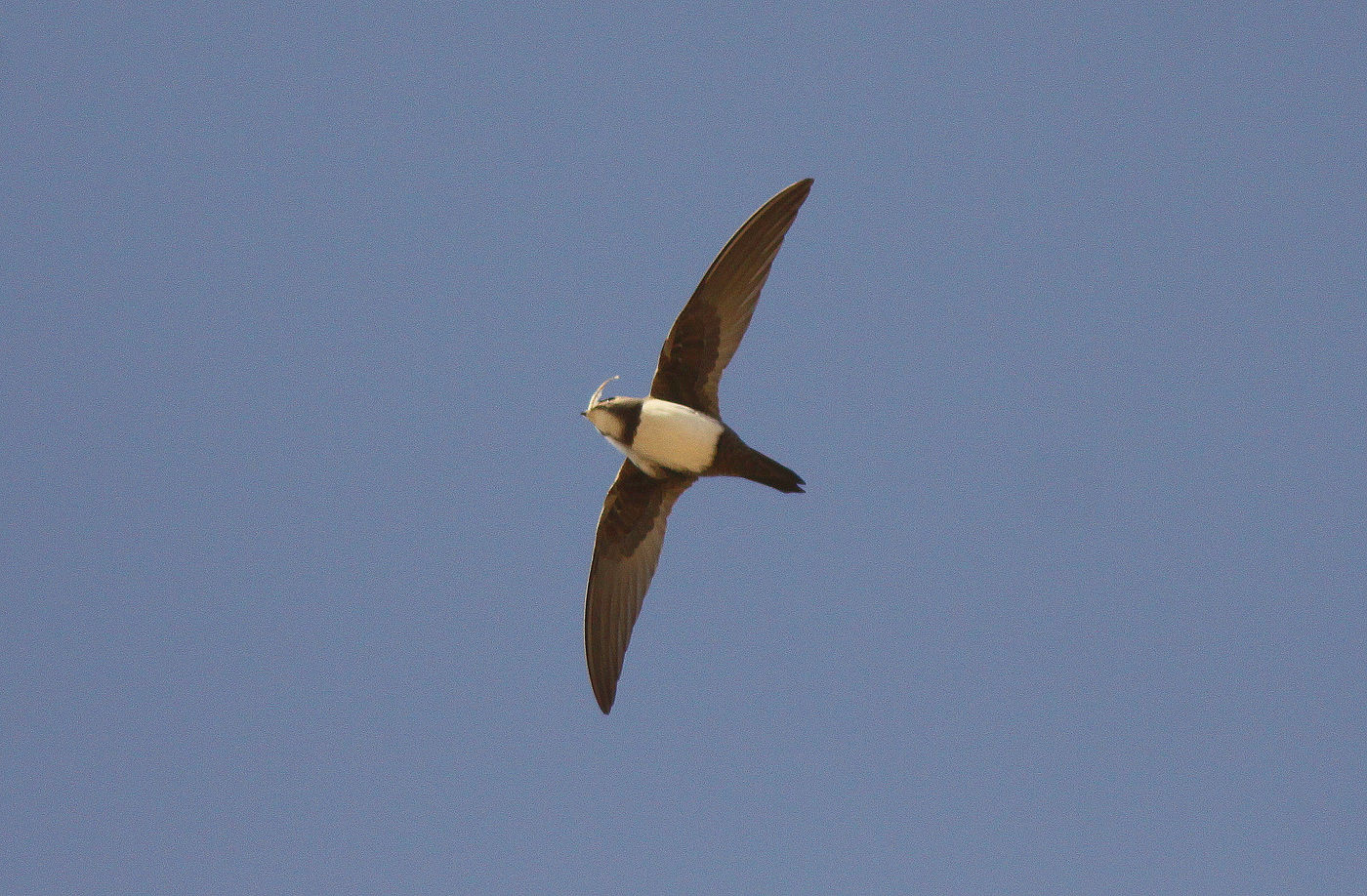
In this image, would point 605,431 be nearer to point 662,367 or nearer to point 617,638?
point 662,367

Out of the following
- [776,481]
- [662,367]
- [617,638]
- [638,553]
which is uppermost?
[662,367]

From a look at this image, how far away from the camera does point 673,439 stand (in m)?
6.33

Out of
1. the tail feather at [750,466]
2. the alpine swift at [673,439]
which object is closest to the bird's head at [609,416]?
the alpine swift at [673,439]

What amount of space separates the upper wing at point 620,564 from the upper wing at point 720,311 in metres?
0.54

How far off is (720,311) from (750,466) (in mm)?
767

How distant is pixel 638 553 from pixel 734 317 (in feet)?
4.46

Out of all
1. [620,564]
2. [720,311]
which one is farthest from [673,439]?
[620,564]

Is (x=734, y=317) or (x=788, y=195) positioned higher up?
(x=788, y=195)

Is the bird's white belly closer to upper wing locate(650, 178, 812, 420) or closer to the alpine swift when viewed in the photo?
the alpine swift

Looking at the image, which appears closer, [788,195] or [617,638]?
[788,195]

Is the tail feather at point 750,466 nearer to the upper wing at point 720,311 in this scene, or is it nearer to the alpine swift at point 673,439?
the alpine swift at point 673,439

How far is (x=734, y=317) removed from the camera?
6.36 m

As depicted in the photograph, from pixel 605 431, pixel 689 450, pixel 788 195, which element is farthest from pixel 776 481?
pixel 788 195

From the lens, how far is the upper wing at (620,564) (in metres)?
6.75
